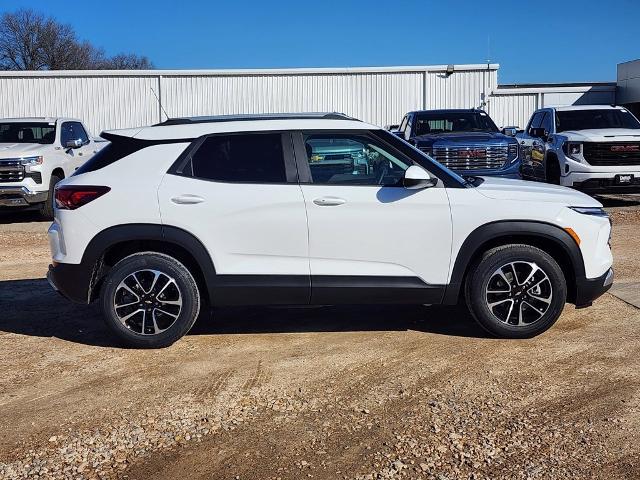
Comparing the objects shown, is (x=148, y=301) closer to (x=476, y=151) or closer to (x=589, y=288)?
(x=589, y=288)

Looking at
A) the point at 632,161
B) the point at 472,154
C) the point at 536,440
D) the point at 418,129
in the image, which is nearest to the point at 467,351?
the point at 536,440

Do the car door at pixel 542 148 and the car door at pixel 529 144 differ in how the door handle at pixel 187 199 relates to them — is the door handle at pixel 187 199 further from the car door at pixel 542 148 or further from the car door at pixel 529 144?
the car door at pixel 529 144

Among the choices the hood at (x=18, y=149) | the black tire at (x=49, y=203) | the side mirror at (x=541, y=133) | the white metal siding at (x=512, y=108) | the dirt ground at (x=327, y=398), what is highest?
the white metal siding at (x=512, y=108)

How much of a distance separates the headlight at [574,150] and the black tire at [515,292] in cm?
902

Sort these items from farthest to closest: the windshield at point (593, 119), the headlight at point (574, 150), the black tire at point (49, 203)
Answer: the windshield at point (593, 119) < the headlight at point (574, 150) < the black tire at point (49, 203)

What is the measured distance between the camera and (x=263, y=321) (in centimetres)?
641

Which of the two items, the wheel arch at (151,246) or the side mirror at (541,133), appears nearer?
the wheel arch at (151,246)

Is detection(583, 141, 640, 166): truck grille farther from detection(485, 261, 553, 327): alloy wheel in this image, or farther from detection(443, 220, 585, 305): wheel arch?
detection(485, 261, 553, 327): alloy wheel

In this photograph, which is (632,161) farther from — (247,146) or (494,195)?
(247,146)

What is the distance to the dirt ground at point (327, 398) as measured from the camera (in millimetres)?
3641

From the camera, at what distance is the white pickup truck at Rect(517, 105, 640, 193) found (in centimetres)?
1364

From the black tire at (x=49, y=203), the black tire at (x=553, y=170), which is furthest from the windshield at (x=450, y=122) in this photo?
the black tire at (x=49, y=203)

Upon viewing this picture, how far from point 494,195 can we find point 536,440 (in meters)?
2.21

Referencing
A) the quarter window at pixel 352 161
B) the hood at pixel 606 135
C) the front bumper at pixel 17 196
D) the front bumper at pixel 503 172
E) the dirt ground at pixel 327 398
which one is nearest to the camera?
the dirt ground at pixel 327 398
